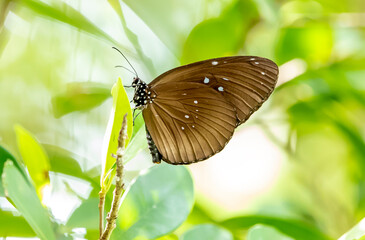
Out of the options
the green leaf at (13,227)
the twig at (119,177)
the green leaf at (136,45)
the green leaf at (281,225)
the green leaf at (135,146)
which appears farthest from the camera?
the green leaf at (136,45)

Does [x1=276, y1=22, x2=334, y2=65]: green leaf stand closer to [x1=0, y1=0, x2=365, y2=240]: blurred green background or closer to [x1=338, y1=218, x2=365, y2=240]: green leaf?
[x1=0, y1=0, x2=365, y2=240]: blurred green background

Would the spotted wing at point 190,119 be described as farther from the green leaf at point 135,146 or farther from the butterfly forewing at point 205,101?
the green leaf at point 135,146

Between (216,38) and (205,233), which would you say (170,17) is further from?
(205,233)

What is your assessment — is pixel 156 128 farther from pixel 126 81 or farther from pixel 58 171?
pixel 126 81

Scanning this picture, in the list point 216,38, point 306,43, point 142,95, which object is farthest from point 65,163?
point 306,43

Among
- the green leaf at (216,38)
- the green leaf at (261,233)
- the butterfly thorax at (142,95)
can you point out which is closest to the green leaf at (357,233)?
the green leaf at (261,233)

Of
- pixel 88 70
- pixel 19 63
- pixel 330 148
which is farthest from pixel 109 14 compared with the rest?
pixel 330 148

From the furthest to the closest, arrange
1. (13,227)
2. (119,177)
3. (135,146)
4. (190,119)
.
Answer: (190,119) → (13,227) → (135,146) → (119,177)
